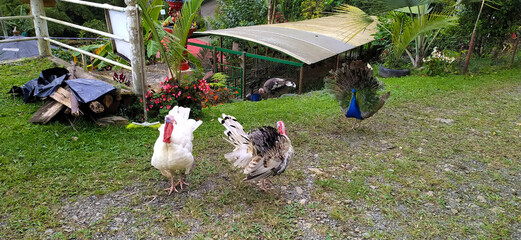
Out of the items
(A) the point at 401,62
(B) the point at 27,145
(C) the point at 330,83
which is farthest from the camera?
(A) the point at 401,62

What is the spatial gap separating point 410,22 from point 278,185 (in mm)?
7670

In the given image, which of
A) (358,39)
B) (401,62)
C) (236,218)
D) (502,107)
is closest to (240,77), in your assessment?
(358,39)

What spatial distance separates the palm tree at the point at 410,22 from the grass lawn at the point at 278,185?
9.41ft

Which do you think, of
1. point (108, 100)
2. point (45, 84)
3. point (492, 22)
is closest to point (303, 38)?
point (492, 22)

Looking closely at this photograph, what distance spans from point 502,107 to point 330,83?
3.85m

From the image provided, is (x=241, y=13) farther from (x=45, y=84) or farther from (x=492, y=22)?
(x=45, y=84)

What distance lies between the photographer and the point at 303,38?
33.3ft

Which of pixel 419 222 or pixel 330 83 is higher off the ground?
pixel 330 83

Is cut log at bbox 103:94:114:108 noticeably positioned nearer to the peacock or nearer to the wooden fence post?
the wooden fence post

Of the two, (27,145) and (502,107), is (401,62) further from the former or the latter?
(27,145)

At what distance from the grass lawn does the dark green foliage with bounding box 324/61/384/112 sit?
53 cm

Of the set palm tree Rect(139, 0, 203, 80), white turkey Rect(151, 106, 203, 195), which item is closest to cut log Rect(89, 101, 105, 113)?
palm tree Rect(139, 0, 203, 80)

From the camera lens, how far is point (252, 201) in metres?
3.60

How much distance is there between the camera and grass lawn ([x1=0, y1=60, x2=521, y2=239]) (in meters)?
3.17
